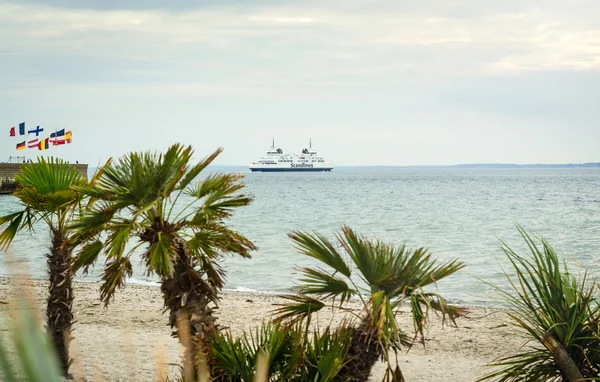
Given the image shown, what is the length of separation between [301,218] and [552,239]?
66.6ft

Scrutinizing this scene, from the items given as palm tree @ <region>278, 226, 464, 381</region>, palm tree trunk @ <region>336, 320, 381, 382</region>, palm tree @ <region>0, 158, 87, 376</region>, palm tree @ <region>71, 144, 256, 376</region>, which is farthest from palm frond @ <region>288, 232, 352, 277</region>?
palm tree @ <region>0, 158, 87, 376</region>

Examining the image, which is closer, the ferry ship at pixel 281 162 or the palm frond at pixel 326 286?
the palm frond at pixel 326 286

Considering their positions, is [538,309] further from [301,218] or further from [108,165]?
[301,218]

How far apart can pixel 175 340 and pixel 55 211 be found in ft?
15.9

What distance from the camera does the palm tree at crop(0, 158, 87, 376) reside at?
7.75 m

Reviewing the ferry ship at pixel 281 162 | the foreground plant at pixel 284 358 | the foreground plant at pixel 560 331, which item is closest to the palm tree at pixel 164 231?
the foreground plant at pixel 284 358

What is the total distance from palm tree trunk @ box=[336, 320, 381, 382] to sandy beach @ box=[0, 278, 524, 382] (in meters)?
2.62

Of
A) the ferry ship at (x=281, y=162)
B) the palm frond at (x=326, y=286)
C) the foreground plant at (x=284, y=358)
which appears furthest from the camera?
the ferry ship at (x=281, y=162)

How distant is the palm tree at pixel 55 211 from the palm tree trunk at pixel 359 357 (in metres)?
3.43

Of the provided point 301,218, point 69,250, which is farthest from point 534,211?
point 69,250

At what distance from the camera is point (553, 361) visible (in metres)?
5.22

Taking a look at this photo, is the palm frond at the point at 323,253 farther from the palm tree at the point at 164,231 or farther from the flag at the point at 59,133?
the flag at the point at 59,133

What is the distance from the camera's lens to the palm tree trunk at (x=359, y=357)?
5.82m

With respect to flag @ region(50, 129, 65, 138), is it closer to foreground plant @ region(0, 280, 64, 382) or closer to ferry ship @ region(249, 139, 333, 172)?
foreground plant @ region(0, 280, 64, 382)
